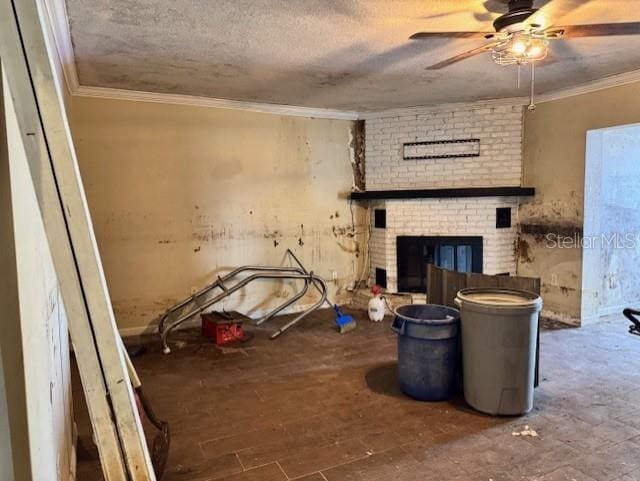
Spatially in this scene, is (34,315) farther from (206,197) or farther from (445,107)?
(445,107)

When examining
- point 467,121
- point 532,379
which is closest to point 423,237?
point 467,121

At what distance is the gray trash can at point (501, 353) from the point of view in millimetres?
2799

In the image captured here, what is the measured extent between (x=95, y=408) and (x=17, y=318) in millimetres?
291

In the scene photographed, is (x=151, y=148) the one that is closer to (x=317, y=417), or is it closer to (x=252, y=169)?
(x=252, y=169)

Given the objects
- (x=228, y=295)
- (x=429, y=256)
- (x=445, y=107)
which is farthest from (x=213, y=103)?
(x=429, y=256)

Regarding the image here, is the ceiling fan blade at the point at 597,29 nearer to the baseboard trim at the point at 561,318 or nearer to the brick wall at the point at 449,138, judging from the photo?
the brick wall at the point at 449,138

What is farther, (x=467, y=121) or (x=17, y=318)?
(x=467, y=121)

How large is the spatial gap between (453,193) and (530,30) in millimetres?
2754

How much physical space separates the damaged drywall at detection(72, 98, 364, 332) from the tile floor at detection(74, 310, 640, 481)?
1.03 m

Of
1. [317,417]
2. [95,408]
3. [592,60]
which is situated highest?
[592,60]

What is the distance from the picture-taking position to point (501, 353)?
281 centimetres

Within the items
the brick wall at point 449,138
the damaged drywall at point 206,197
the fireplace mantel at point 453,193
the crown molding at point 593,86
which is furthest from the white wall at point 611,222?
the damaged drywall at point 206,197

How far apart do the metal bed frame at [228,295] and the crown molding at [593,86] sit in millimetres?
3242

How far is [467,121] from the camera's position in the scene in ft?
17.8
